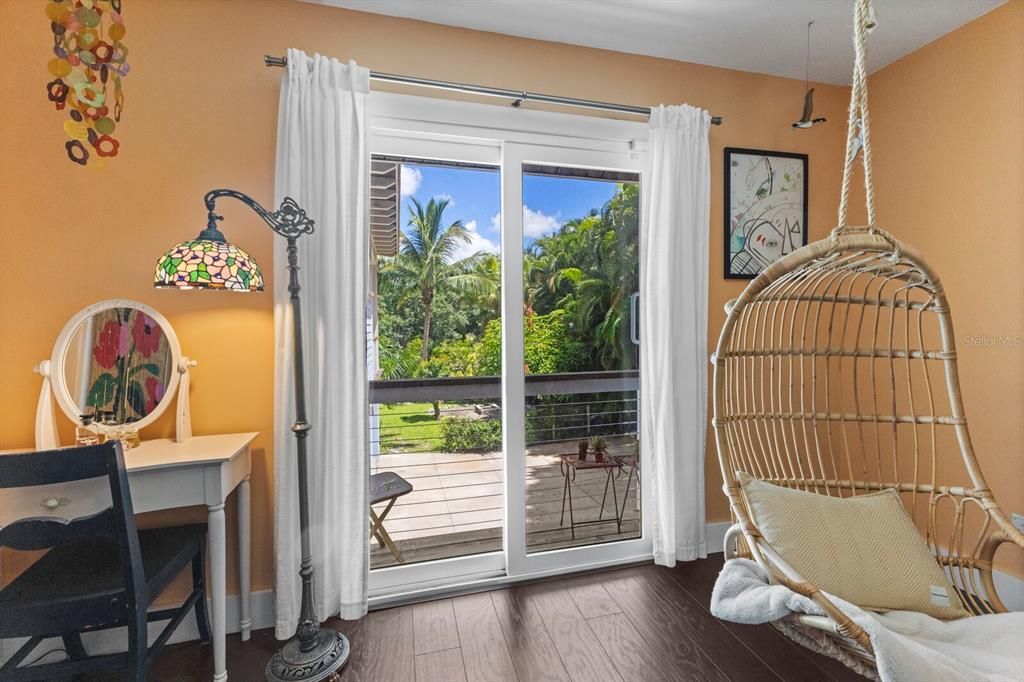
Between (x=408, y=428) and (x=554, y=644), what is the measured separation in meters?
1.07

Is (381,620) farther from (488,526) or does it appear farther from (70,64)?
(70,64)

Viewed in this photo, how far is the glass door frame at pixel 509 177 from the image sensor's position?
2078mm

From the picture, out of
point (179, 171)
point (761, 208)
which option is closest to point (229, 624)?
point (179, 171)

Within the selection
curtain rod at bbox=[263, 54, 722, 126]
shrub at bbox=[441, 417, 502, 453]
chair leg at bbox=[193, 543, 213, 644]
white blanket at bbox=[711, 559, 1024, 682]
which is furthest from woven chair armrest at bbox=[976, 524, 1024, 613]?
chair leg at bbox=[193, 543, 213, 644]

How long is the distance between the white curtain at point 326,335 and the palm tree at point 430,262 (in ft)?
0.83

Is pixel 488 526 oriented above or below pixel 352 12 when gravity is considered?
below

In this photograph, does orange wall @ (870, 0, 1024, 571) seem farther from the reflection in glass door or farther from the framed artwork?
the reflection in glass door

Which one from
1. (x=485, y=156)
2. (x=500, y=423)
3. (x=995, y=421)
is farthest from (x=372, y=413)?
(x=995, y=421)

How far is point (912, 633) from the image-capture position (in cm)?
125

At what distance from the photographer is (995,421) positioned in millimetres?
2094

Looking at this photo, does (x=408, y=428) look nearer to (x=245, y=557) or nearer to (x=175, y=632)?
(x=245, y=557)

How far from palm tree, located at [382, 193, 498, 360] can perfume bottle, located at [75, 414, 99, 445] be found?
1209 millimetres

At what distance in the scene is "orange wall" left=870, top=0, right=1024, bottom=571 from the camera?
79.2 inches

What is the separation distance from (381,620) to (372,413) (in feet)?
2.81
